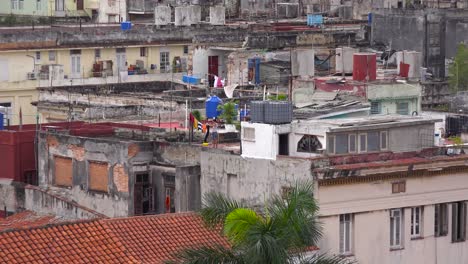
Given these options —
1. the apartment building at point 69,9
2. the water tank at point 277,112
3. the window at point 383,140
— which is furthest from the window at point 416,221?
the apartment building at point 69,9

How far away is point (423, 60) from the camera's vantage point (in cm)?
8112

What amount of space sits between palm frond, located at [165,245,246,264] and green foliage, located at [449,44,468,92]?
3525 centimetres

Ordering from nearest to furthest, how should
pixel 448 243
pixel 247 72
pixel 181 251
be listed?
1. pixel 181 251
2. pixel 448 243
3. pixel 247 72

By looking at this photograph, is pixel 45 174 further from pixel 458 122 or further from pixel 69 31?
pixel 69 31

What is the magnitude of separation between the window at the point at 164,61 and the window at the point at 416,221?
1425 inches

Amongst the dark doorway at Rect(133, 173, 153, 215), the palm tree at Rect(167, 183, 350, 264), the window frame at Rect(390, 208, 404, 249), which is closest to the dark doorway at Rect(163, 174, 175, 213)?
the dark doorway at Rect(133, 173, 153, 215)

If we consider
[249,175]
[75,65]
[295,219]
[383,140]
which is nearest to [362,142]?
[383,140]

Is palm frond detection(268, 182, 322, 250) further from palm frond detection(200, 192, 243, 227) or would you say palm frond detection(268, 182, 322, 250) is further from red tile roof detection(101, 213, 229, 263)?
red tile roof detection(101, 213, 229, 263)

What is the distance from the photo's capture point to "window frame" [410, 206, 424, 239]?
48219 mm

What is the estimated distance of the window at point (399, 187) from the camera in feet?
156

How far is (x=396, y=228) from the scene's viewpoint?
157 feet

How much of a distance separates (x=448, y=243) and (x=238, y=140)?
21.6 ft

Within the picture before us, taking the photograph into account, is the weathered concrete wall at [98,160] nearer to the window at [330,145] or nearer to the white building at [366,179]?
the white building at [366,179]

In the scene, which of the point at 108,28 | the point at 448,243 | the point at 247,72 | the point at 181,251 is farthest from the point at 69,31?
the point at 181,251
